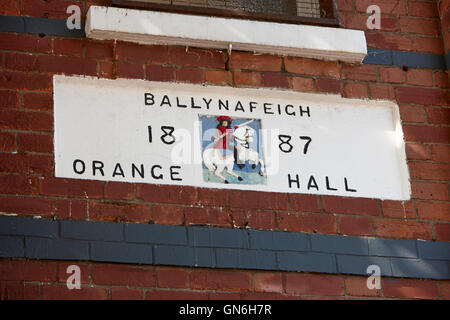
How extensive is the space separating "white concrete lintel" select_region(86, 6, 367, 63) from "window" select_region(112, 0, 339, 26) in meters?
0.08

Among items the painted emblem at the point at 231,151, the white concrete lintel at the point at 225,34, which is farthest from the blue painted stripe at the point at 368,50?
the painted emblem at the point at 231,151

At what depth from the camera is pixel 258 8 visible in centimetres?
761

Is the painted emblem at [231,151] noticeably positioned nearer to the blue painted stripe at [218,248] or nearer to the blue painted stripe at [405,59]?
the blue painted stripe at [218,248]

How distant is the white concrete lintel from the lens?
7039mm

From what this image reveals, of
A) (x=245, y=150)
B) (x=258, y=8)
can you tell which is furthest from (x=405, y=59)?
(x=245, y=150)

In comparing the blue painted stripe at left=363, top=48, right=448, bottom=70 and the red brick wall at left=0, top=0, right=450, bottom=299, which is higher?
the blue painted stripe at left=363, top=48, right=448, bottom=70

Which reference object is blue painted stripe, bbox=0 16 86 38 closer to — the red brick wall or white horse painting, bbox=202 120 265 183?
the red brick wall

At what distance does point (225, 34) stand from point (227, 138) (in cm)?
67

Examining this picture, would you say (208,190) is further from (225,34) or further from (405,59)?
(405,59)

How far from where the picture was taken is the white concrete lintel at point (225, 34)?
7039mm

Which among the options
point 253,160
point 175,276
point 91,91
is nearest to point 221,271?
point 175,276

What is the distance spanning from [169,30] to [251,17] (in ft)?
1.84

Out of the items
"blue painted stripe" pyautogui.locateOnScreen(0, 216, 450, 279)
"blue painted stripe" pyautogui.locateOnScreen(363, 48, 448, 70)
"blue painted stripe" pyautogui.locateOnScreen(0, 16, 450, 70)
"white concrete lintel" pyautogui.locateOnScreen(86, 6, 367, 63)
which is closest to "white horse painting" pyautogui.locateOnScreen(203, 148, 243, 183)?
"blue painted stripe" pyautogui.locateOnScreen(0, 216, 450, 279)

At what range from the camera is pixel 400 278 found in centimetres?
680
